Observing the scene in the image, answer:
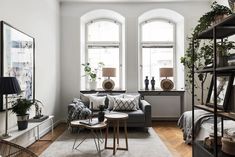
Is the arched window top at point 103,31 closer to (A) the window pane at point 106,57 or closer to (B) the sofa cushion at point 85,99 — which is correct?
(A) the window pane at point 106,57

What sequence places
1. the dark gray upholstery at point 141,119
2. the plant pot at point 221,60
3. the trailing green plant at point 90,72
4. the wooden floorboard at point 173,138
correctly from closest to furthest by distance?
1. the plant pot at point 221,60
2. the wooden floorboard at point 173,138
3. the dark gray upholstery at point 141,119
4. the trailing green plant at point 90,72

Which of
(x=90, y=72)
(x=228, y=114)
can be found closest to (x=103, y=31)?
(x=90, y=72)

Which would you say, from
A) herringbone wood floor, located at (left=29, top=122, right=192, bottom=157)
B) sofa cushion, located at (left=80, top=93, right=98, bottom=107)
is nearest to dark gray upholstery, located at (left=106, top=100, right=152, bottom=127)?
herringbone wood floor, located at (left=29, top=122, right=192, bottom=157)

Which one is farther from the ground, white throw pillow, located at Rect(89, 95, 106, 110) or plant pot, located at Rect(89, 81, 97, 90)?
plant pot, located at Rect(89, 81, 97, 90)

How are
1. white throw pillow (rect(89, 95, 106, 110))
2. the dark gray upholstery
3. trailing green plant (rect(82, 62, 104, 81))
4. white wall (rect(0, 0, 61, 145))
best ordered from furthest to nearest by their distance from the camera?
1. trailing green plant (rect(82, 62, 104, 81))
2. white throw pillow (rect(89, 95, 106, 110))
3. the dark gray upholstery
4. white wall (rect(0, 0, 61, 145))

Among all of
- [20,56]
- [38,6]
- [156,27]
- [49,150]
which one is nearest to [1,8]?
[20,56]

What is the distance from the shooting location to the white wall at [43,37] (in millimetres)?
3260

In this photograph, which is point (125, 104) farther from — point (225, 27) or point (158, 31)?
point (225, 27)

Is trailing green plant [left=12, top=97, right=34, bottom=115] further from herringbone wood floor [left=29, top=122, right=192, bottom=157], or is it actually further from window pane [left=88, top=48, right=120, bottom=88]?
window pane [left=88, top=48, right=120, bottom=88]

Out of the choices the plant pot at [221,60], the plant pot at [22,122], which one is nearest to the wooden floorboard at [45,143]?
the plant pot at [22,122]

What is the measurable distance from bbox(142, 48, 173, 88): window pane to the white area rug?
2.24 meters

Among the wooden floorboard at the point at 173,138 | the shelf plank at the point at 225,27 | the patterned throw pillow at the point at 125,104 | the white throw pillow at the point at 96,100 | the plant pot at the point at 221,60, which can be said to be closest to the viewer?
the shelf plank at the point at 225,27

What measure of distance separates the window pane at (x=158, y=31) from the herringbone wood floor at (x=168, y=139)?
2.36 meters

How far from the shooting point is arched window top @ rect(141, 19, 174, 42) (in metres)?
6.32
